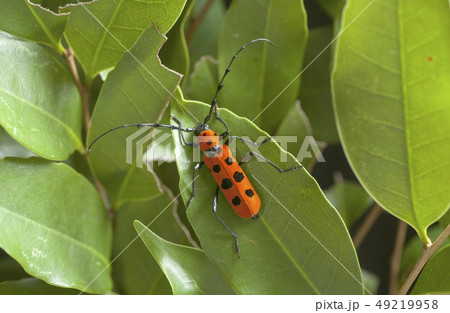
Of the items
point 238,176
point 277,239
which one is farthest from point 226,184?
point 277,239

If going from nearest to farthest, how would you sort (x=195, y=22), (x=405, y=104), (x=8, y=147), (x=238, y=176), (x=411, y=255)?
(x=405, y=104) < (x=238, y=176) < (x=8, y=147) < (x=195, y=22) < (x=411, y=255)

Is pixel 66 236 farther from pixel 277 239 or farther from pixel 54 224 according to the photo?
pixel 277 239

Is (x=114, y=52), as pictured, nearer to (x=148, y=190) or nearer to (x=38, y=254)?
(x=148, y=190)

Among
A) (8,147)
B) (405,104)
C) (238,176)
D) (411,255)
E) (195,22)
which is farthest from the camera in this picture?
(411,255)

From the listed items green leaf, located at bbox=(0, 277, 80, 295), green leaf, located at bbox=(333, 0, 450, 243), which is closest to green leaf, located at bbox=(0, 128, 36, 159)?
green leaf, located at bbox=(0, 277, 80, 295)

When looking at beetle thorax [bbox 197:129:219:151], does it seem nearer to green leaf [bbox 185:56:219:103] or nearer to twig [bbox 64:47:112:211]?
green leaf [bbox 185:56:219:103]

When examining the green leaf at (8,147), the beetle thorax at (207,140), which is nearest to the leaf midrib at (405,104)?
the beetle thorax at (207,140)

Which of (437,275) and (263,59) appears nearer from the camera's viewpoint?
(437,275)
